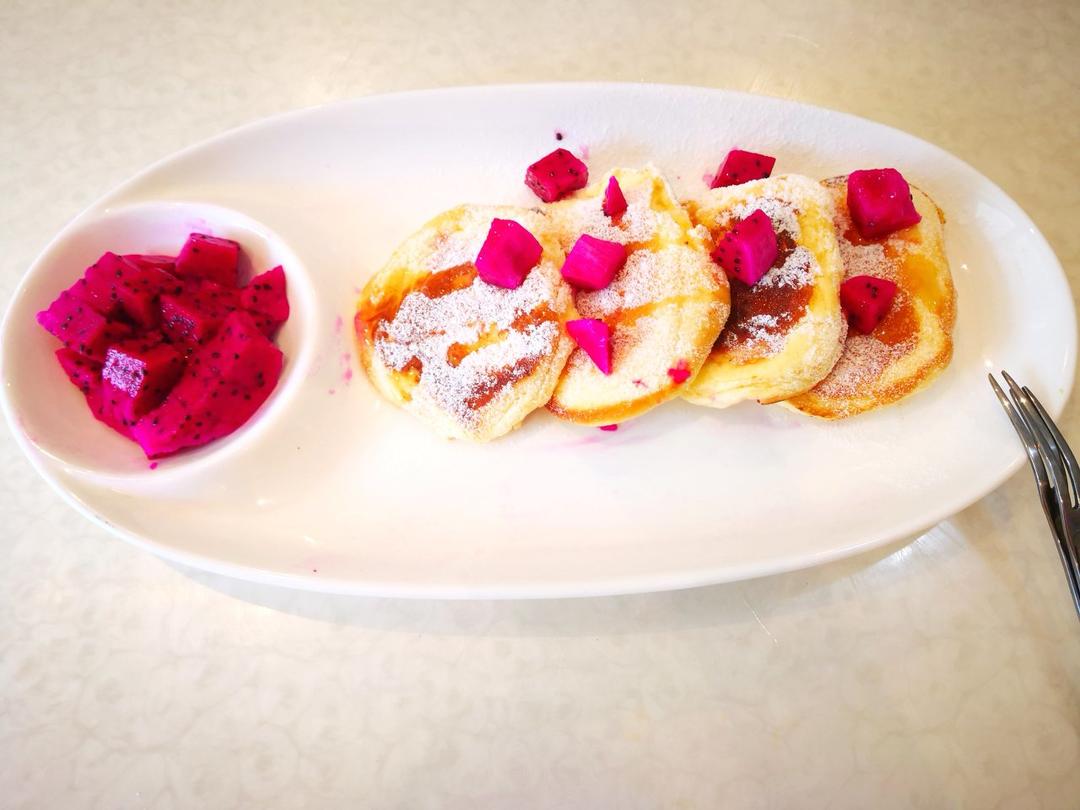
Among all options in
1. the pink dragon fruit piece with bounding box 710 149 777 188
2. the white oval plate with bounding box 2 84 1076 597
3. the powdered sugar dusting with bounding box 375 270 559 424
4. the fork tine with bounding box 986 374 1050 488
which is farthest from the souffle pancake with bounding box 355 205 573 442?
the fork tine with bounding box 986 374 1050 488

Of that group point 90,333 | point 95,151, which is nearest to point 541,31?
point 95,151

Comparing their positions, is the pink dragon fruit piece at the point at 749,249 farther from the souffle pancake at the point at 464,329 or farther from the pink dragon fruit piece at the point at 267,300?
the pink dragon fruit piece at the point at 267,300

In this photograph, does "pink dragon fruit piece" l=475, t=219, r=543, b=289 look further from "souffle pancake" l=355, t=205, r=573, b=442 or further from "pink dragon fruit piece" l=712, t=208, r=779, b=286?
"pink dragon fruit piece" l=712, t=208, r=779, b=286

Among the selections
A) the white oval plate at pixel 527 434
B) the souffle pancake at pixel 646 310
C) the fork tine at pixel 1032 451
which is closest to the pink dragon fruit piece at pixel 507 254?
the souffle pancake at pixel 646 310

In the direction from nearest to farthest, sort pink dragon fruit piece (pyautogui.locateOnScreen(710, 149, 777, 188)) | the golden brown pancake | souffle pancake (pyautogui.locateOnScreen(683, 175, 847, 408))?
A: 1. souffle pancake (pyautogui.locateOnScreen(683, 175, 847, 408))
2. the golden brown pancake
3. pink dragon fruit piece (pyautogui.locateOnScreen(710, 149, 777, 188))

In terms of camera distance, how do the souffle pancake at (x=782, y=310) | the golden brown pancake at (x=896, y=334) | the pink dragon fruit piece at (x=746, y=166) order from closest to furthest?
the souffle pancake at (x=782, y=310) < the golden brown pancake at (x=896, y=334) < the pink dragon fruit piece at (x=746, y=166)

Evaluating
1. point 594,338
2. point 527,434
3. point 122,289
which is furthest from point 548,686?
point 122,289
